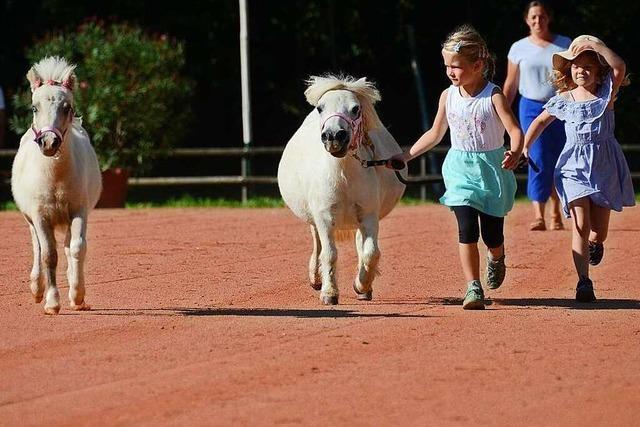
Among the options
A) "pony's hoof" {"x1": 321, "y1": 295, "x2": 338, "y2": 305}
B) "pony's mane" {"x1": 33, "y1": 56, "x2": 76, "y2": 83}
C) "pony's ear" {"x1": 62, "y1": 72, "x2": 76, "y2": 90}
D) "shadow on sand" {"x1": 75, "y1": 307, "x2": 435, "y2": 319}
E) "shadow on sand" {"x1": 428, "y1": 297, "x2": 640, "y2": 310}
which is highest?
"pony's mane" {"x1": 33, "y1": 56, "x2": 76, "y2": 83}

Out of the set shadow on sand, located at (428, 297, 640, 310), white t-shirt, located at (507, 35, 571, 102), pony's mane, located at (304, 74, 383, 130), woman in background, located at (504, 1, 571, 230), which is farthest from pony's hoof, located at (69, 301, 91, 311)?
white t-shirt, located at (507, 35, 571, 102)

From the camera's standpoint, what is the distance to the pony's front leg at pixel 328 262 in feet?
31.3

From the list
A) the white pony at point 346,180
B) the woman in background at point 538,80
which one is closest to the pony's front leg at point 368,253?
the white pony at point 346,180

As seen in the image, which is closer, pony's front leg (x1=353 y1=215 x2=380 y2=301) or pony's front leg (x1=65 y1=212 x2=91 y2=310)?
pony's front leg (x1=65 y1=212 x2=91 y2=310)

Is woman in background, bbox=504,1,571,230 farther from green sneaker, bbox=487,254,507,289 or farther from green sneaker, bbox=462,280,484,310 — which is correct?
green sneaker, bbox=462,280,484,310

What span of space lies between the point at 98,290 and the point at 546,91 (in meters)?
5.46

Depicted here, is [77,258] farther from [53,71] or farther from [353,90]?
[353,90]

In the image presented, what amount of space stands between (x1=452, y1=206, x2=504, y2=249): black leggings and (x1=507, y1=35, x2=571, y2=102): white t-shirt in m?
4.68

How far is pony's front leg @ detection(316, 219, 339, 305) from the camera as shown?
31.3 ft

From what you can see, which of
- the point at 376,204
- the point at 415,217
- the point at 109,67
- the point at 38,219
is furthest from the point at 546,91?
the point at 109,67

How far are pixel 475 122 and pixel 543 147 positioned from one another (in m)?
4.99

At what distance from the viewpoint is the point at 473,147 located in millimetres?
9492

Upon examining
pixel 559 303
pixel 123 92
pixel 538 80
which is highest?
pixel 123 92

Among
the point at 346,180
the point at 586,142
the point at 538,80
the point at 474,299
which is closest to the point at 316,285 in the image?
the point at 346,180
